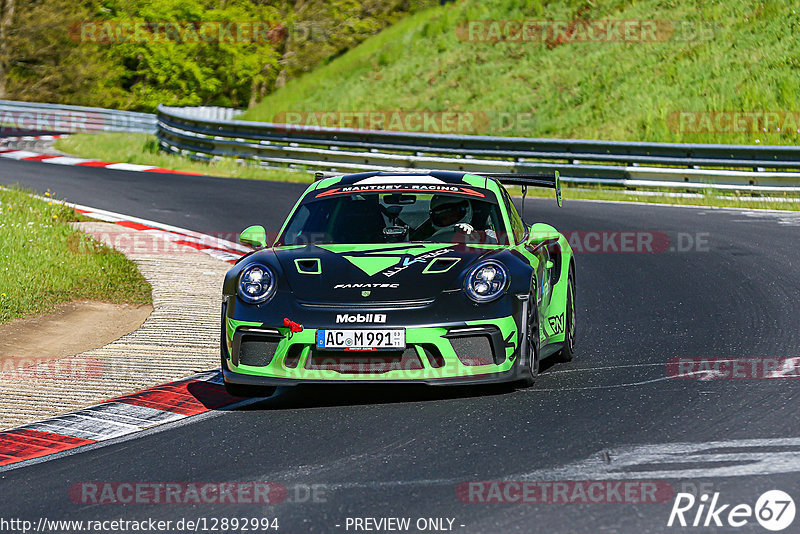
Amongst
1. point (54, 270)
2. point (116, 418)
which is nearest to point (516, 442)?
point (116, 418)

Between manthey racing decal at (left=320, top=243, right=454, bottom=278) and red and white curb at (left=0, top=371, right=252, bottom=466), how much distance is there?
1.06 meters

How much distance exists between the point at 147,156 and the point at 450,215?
63.9 ft

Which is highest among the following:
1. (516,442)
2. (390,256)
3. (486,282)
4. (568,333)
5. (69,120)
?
(69,120)

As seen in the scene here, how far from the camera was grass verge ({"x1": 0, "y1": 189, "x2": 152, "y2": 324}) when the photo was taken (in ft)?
33.5

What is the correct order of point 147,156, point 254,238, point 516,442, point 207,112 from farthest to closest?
1. point 207,112
2. point 147,156
3. point 254,238
4. point 516,442

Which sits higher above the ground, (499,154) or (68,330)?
(499,154)

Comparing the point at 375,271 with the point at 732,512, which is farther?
the point at 375,271

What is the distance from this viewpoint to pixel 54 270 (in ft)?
→ 36.3

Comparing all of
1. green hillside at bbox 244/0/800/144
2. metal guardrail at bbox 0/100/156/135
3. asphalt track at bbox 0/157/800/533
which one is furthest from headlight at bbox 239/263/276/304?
metal guardrail at bbox 0/100/156/135

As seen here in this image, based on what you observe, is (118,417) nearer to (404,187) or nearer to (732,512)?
(404,187)

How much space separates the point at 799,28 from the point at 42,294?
22066mm

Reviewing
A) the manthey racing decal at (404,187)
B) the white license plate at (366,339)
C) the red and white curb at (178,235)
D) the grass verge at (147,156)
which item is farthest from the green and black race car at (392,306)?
the grass verge at (147,156)

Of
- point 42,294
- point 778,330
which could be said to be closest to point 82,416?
point 42,294

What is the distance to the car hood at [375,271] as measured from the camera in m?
6.36
